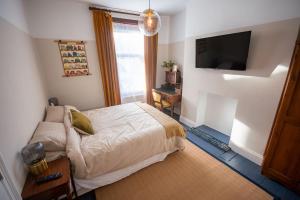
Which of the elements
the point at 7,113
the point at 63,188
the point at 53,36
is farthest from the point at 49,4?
the point at 63,188

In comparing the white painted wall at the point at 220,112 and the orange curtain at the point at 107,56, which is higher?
the orange curtain at the point at 107,56

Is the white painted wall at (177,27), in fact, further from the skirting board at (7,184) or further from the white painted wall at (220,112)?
the skirting board at (7,184)

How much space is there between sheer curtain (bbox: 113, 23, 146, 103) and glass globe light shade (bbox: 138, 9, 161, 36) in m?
1.69

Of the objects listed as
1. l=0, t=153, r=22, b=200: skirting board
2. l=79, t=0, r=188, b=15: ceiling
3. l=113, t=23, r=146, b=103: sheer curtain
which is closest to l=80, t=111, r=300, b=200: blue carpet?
l=0, t=153, r=22, b=200: skirting board

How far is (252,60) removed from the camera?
6.32 feet

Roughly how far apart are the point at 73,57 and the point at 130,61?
1319mm

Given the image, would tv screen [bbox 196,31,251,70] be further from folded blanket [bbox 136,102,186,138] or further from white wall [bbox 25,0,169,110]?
white wall [bbox 25,0,169,110]

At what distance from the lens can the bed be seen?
5.15 ft

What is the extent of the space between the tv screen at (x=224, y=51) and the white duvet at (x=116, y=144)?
1.44 m

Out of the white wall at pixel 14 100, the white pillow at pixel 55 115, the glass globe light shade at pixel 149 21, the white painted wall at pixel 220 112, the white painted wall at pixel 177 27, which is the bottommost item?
the white painted wall at pixel 220 112

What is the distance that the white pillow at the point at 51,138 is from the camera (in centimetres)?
143

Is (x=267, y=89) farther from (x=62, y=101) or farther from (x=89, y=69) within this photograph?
(x=62, y=101)

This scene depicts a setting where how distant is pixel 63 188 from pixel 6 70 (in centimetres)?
122

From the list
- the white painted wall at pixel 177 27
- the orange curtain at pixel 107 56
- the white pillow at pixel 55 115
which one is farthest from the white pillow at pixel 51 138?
the white painted wall at pixel 177 27
